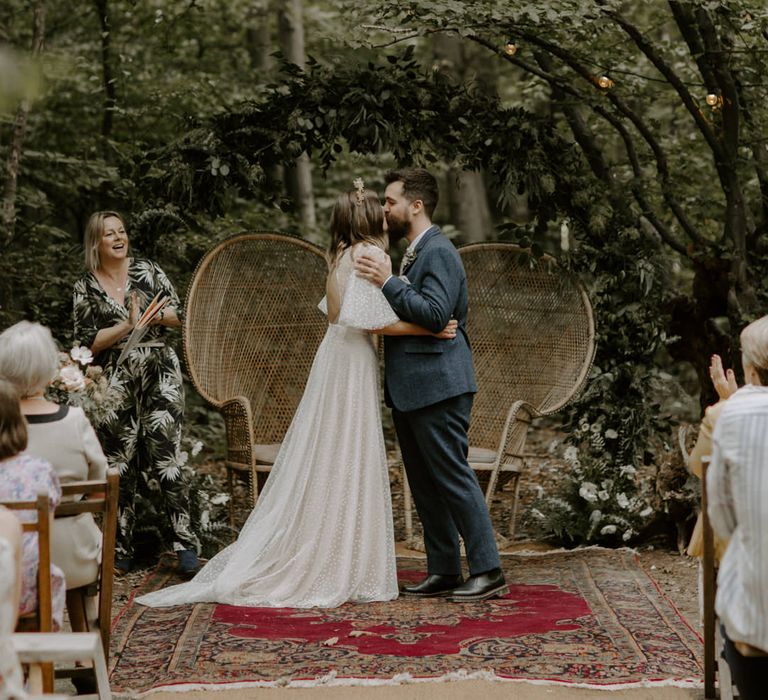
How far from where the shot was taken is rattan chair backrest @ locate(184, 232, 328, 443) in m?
6.18

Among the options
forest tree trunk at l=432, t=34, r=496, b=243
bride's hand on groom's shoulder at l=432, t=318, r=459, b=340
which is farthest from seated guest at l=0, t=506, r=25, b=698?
forest tree trunk at l=432, t=34, r=496, b=243

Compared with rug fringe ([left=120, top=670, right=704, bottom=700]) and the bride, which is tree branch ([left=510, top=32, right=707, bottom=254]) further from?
rug fringe ([left=120, top=670, right=704, bottom=700])

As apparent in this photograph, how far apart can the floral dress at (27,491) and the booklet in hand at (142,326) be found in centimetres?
234

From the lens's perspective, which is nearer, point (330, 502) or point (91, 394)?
point (330, 502)

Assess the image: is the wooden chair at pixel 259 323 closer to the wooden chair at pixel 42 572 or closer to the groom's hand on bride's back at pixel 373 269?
the groom's hand on bride's back at pixel 373 269

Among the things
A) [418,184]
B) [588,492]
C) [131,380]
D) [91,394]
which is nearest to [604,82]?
[418,184]

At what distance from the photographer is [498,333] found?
6543 mm

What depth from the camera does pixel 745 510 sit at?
260 cm

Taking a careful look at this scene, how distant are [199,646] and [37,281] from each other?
336 cm

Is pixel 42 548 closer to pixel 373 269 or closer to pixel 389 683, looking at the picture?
pixel 389 683

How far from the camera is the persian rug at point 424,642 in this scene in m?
3.75

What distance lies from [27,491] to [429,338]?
2212 millimetres

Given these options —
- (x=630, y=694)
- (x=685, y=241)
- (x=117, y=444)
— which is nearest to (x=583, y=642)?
(x=630, y=694)

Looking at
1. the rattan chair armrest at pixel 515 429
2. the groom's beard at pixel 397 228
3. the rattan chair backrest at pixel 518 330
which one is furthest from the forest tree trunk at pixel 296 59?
the groom's beard at pixel 397 228
